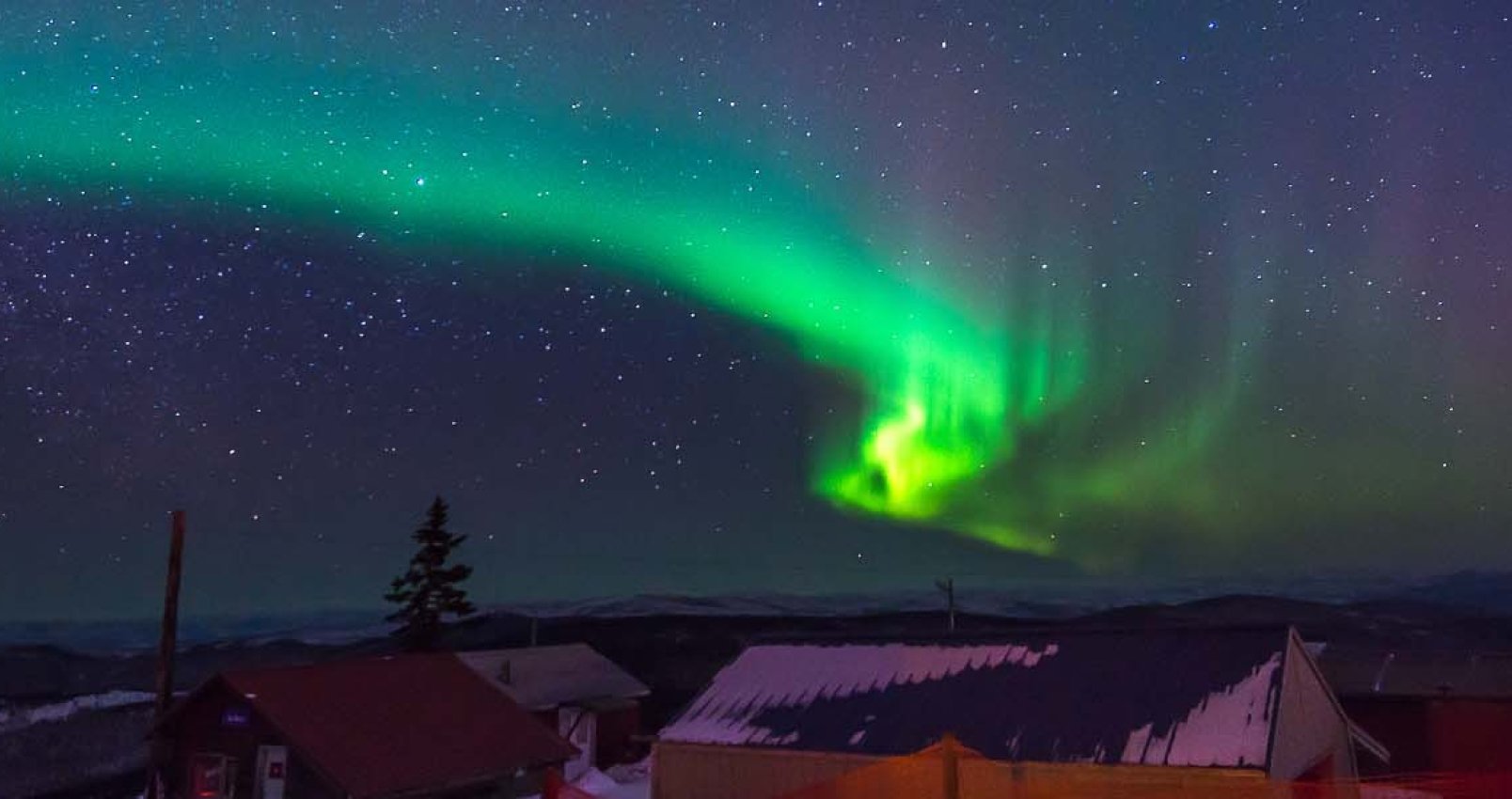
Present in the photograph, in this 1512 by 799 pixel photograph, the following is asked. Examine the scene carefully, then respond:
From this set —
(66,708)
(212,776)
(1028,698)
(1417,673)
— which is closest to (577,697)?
(212,776)

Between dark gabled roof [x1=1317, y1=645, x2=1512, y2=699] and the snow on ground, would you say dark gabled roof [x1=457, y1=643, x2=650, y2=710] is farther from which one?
the snow on ground

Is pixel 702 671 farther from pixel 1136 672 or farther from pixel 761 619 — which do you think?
pixel 1136 672

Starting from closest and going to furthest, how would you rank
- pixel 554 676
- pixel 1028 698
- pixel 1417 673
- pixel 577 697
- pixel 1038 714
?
pixel 1038 714 < pixel 1028 698 < pixel 1417 673 < pixel 577 697 < pixel 554 676

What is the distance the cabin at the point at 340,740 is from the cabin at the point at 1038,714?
531 centimetres

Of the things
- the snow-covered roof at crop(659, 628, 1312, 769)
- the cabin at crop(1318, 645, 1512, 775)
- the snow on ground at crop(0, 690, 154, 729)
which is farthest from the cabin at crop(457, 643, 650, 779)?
the snow on ground at crop(0, 690, 154, 729)

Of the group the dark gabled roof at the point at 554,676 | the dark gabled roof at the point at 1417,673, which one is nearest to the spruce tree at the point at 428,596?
the dark gabled roof at the point at 554,676

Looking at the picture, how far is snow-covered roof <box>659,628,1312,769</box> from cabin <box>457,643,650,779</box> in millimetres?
14773

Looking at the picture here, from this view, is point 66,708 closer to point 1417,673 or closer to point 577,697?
point 577,697

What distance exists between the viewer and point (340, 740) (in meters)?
26.9

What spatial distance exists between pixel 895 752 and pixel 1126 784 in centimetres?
642

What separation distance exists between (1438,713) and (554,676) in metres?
33.2

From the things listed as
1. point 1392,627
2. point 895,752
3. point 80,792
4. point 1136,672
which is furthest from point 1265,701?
point 1392,627

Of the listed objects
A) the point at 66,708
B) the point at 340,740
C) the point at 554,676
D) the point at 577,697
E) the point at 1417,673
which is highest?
Result: the point at 1417,673

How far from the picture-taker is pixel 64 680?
83.3m
